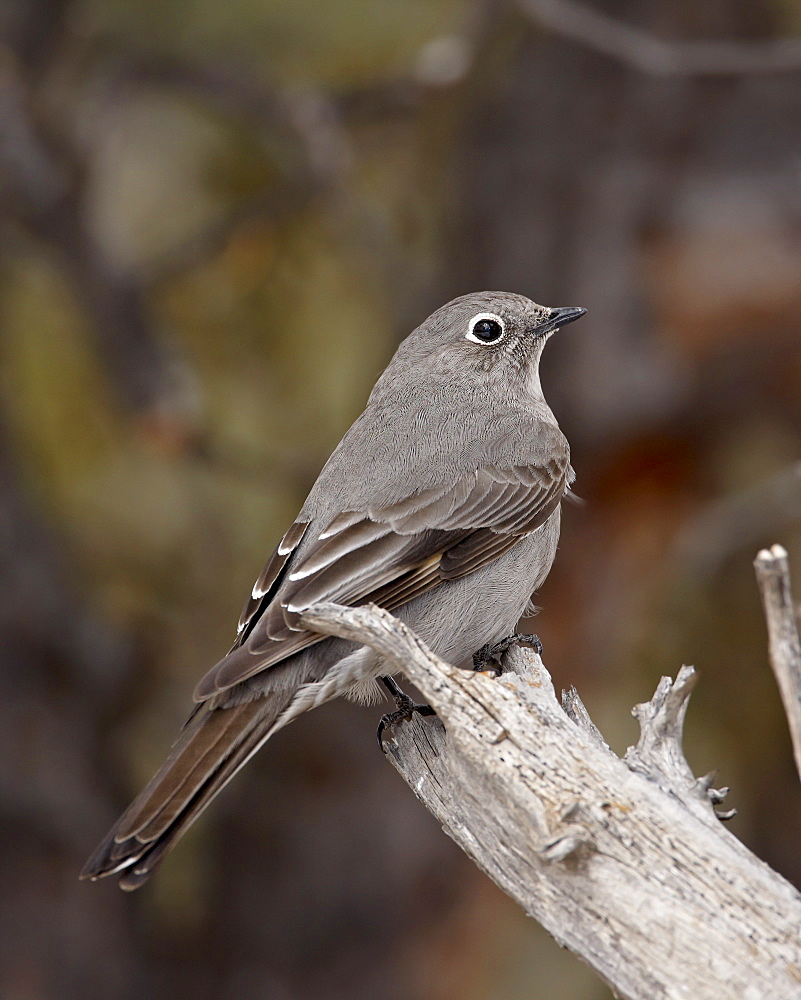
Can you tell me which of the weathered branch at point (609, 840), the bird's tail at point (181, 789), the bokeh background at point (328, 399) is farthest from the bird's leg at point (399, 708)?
the bokeh background at point (328, 399)

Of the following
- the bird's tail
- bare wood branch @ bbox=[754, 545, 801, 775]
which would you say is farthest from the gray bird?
bare wood branch @ bbox=[754, 545, 801, 775]

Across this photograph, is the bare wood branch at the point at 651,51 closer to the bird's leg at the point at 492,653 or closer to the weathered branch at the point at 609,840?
the bird's leg at the point at 492,653

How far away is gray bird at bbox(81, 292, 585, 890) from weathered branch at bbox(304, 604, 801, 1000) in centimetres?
73

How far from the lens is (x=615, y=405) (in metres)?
7.67

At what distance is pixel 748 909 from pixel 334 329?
6554mm

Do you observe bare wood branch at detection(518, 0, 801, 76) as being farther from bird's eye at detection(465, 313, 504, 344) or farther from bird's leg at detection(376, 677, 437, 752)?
bird's leg at detection(376, 677, 437, 752)

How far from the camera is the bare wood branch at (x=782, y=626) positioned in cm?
277

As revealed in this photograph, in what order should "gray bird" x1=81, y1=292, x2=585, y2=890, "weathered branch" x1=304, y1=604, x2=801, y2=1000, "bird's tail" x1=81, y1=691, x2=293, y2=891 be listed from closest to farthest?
"weathered branch" x1=304, y1=604, x2=801, y2=1000
"bird's tail" x1=81, y1=691, x2=293, y2=891
"gray bird" x1=81, y1=292, x2=585, y2=890

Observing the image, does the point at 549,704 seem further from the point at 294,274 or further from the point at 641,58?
the point at 294,274

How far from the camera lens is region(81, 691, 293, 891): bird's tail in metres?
4.00

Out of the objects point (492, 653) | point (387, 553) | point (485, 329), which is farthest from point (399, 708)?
point (485, 329)

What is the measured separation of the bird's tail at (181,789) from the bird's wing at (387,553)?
0.16m

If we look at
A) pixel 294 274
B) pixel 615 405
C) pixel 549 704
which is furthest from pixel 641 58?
pixel 549 704

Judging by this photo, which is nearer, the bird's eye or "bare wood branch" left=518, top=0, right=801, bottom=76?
the bird's eye
